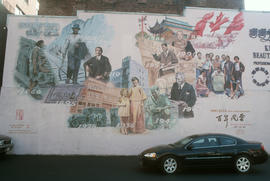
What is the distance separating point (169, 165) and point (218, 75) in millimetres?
7002

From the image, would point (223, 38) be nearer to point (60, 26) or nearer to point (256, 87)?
point (256, 87)

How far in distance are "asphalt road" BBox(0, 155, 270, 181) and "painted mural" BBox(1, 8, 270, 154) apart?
1.79 meters

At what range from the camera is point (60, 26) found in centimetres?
1360

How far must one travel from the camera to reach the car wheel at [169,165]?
8.62 m

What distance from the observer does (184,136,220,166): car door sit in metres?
8.70

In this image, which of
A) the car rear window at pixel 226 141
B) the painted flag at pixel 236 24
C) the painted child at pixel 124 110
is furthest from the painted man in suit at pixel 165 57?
the car rear window at pixel 226 141

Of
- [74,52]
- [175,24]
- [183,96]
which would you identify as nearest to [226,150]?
[183,96]

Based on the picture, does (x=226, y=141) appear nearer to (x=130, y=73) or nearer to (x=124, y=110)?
(x=124, y=110)

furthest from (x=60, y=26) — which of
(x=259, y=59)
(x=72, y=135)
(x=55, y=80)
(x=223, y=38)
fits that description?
(x=259, y=59)

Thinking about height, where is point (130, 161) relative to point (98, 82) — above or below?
below

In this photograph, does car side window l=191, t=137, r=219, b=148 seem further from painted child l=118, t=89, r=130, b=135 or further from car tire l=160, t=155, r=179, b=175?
painted child l=118, t=89, r=130, b=135

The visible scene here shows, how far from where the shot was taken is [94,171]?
9.09 m

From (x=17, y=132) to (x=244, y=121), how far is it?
12.0m

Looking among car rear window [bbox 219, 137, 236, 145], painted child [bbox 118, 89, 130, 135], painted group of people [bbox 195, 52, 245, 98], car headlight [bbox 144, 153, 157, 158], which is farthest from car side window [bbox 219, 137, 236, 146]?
painted child [bbox 118, 89, 130, 135]
